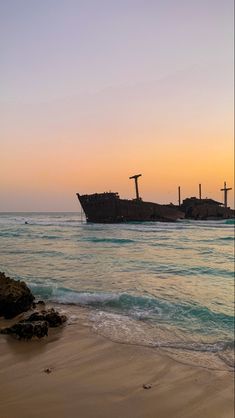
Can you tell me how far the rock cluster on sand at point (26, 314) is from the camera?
5695 mm

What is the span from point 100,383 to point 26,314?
2700 mm

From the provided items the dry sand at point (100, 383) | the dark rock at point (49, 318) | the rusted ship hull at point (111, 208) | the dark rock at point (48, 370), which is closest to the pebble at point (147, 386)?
the dry sand at point (100, 383)

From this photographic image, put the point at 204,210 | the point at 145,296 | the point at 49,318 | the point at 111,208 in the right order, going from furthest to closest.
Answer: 1. the point at 204,210
2. the point at 111,208
3. the point at 145,296
4. the point at 49,318

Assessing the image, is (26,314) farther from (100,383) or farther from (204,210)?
(204,210)

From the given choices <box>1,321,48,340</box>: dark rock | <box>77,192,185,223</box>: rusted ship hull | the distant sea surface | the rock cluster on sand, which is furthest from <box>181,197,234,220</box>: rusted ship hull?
<box>1,321,48,340</box>: dark rock

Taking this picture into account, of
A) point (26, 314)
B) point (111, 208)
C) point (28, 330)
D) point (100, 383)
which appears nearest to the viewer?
point (100, 383)

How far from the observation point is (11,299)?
269 inches

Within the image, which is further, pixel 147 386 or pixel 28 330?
pixel 28 330

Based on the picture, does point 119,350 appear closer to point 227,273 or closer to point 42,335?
point 42,335

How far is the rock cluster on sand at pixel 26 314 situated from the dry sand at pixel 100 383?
0.19 meters

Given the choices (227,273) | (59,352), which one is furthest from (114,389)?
(227,273)

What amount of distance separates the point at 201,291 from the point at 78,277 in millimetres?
3280

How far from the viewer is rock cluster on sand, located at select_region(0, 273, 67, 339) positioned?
5695 millimetres

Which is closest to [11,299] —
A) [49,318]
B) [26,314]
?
[26,314]
